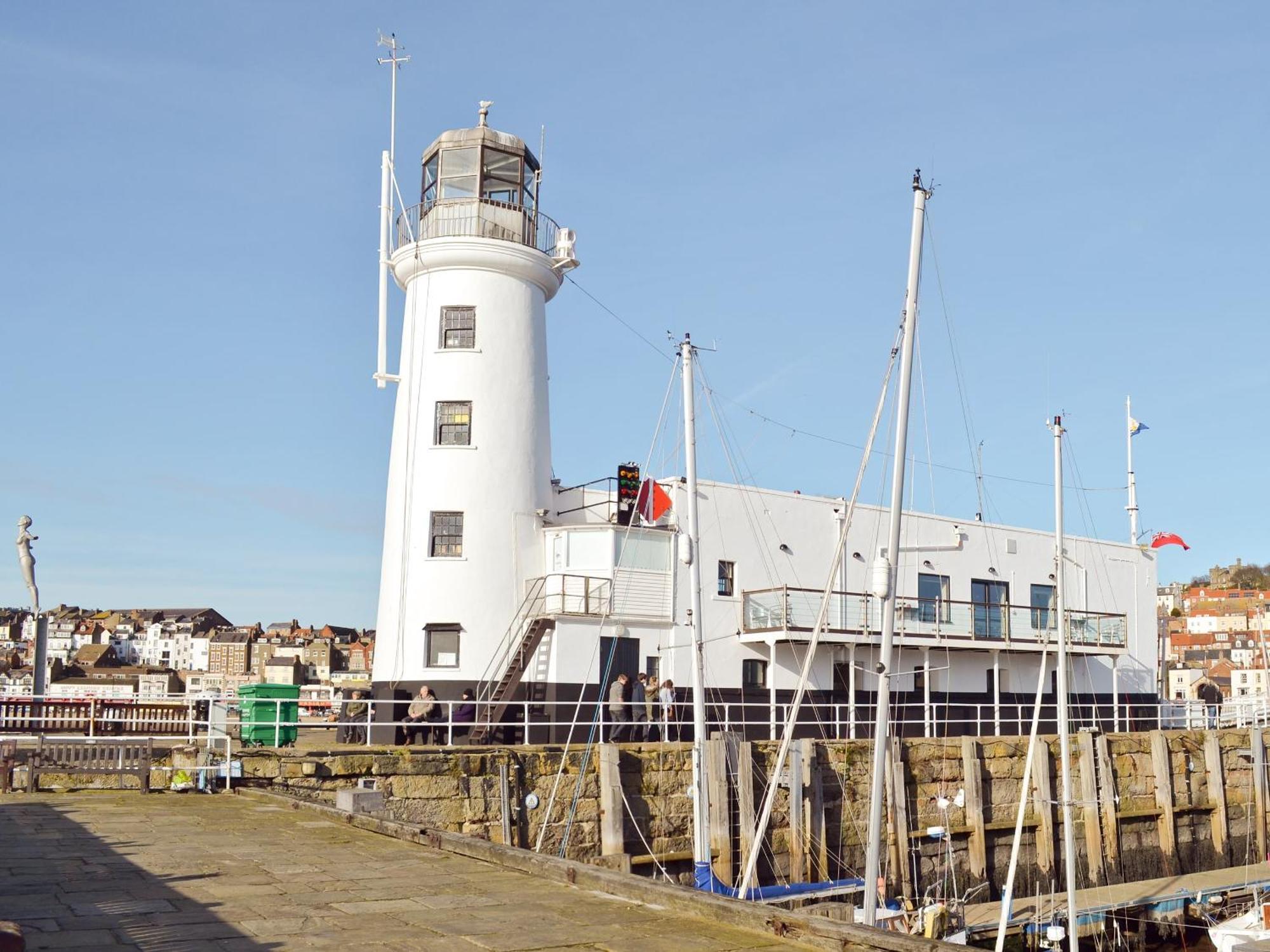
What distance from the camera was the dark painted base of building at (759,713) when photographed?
26453 millimetres

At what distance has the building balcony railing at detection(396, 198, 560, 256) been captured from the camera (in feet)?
96.2

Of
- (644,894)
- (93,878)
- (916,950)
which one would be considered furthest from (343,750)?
(916,950)

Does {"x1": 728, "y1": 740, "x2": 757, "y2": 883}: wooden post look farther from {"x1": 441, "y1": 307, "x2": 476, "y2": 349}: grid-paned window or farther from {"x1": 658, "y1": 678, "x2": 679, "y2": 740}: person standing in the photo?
{"x1": 441, "y1": 307, "x2": 476, "y2": 349}: grid-paned window

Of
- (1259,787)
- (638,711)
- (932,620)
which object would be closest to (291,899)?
(638,711)

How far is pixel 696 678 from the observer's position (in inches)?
863

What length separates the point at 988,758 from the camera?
28.5m

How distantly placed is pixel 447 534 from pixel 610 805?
8.47 metres

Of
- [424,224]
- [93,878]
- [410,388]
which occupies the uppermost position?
[424,224]

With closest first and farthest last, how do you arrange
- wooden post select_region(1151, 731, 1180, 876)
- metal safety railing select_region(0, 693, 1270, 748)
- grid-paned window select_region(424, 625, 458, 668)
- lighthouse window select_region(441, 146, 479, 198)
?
metal safety railing select_region(0, 693, 1270, 748) < grid-paned window select_region(424, 625, 458, 668) < lighthouse window select_region(441, 146, 479, 198) < wooden post select_region(1151, 731, 1180, 876)

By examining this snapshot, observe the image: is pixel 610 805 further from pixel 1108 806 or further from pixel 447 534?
pixel 1108 806

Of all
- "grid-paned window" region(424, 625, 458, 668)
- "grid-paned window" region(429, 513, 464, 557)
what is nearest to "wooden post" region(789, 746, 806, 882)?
"grid-paned window" region(424, 625, 458, 668)

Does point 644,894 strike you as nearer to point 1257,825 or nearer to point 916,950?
point 916,950

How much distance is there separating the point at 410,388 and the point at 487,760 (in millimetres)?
10604

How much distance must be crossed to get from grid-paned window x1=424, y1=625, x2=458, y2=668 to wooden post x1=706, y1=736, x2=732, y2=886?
6742mm
